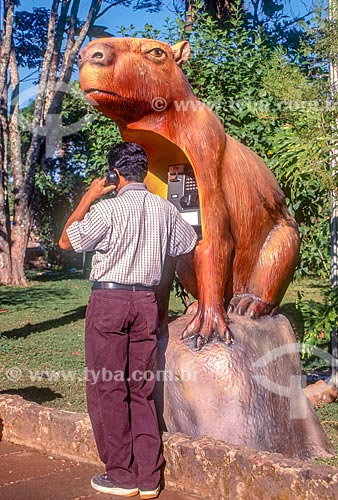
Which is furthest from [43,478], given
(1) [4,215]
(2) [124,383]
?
(1) [4,215]

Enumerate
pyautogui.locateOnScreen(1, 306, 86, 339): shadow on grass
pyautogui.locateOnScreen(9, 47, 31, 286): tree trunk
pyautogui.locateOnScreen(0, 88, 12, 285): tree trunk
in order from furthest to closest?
pyautogui.locateOnScreen(9, 47, 31, 286): tree trunk, pyautogui.locateOnScreen(0, 88, 12, 285): tree trunk, pyautogui.locateOnScreen(1, 306, 86, 339): shadow on grass

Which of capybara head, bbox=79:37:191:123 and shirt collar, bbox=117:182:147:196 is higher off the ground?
capybara head, bbox=79:37:191:123

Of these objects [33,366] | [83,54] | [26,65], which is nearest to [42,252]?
[26,65]

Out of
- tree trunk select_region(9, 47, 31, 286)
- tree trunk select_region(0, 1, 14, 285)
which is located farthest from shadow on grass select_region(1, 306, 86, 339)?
tree trunk select_region(9, 47, 31, 286)

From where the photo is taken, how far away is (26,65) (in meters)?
23.8

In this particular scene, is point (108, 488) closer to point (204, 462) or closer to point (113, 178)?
point (204, 462)

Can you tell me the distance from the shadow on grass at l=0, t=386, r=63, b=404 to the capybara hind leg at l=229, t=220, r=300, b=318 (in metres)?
2.95

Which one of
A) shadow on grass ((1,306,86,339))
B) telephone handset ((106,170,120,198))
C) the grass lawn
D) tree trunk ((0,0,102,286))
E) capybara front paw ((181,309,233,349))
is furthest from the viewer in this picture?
tree trunk ((0,0,102,286))

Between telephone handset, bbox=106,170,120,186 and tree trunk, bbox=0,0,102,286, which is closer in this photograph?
telephone handset, bbox=106,170,120,186

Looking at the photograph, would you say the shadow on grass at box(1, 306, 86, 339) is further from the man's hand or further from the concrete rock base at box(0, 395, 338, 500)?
the man's hand

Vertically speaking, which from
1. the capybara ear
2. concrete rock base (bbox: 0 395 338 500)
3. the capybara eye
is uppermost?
the capybara ear

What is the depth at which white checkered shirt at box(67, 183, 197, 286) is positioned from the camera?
3039 millimetres

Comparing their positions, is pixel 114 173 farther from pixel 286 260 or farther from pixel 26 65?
pixel 26 65

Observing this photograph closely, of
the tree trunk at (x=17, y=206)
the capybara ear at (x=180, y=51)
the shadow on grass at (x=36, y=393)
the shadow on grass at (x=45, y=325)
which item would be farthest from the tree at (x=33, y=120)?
the capybara ear at (x=180, y=51)
